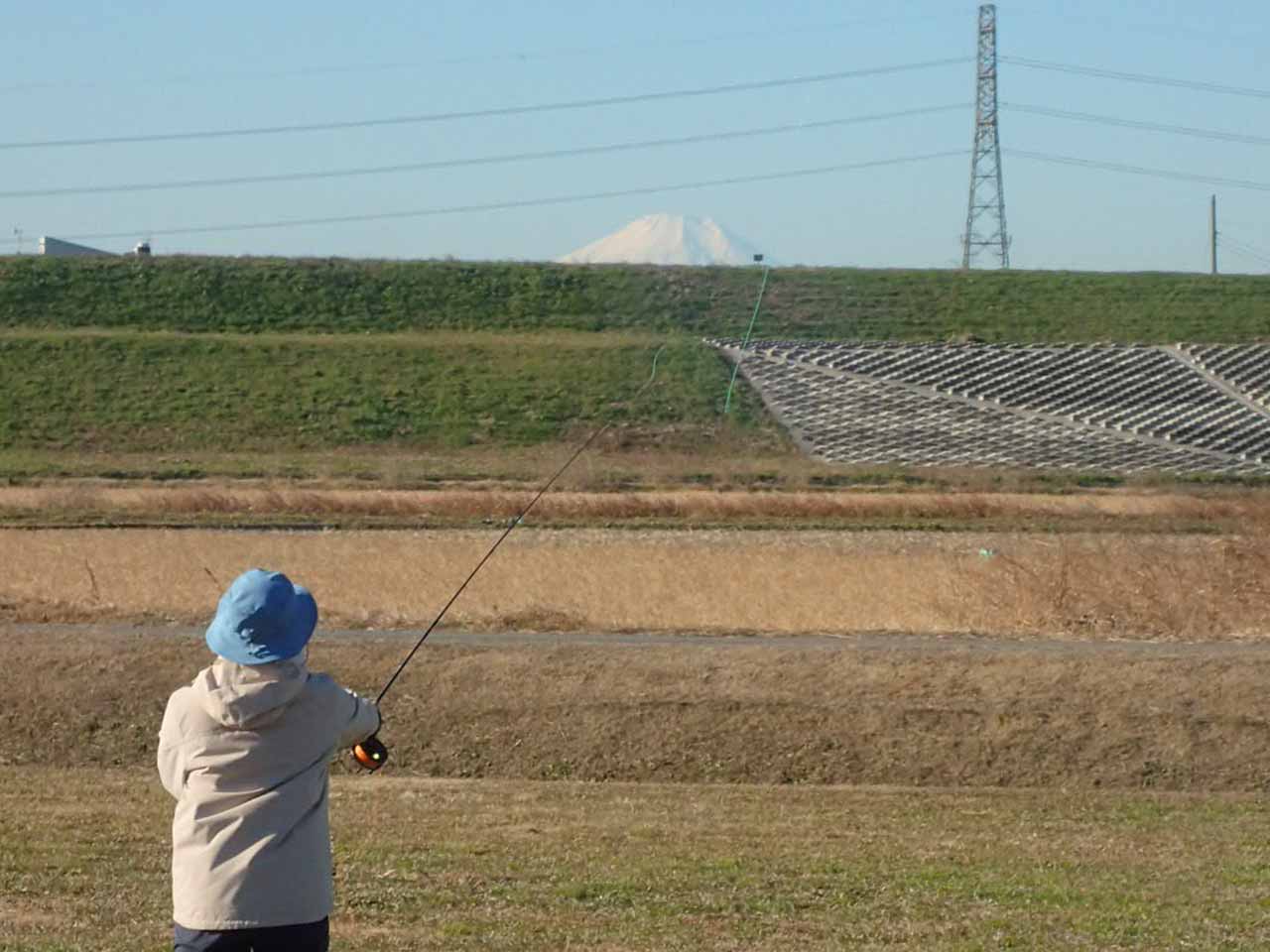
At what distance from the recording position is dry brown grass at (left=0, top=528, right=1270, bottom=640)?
18.0 meters

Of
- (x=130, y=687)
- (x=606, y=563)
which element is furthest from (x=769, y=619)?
(x=130, y=687)

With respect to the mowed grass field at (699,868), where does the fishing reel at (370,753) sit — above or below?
above

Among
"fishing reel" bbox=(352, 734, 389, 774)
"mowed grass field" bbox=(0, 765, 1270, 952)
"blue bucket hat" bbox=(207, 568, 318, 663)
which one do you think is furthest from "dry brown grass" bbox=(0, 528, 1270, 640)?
"blue bucket hat" bbox=(207, 568, 318, 663)

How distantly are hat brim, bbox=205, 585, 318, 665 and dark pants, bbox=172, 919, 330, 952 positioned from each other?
0.70m

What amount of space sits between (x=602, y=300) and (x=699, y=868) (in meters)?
51.1

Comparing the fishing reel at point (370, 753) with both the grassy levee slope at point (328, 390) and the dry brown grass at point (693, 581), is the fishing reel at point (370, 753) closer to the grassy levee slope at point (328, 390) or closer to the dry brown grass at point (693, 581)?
the dry brown grass at point (693, 581)

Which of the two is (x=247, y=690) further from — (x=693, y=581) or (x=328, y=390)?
(x=328, y=390)

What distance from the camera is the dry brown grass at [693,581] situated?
709 inches

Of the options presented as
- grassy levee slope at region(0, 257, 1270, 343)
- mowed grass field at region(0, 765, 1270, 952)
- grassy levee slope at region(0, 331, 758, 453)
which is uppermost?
grassy levee slope at region(0, 257, 1270, 343)

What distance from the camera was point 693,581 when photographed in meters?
21.7

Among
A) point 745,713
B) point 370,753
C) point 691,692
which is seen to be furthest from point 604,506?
point 370,753

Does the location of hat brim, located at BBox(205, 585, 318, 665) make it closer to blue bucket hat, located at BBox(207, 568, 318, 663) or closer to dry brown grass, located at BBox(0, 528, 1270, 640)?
blue bucket hat, located at BBox(207, 568, 318, 663)

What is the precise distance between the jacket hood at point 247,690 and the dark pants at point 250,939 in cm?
53

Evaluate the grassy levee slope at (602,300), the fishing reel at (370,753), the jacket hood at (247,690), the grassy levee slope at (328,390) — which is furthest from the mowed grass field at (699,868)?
the grassy levee slope at (602,300)
